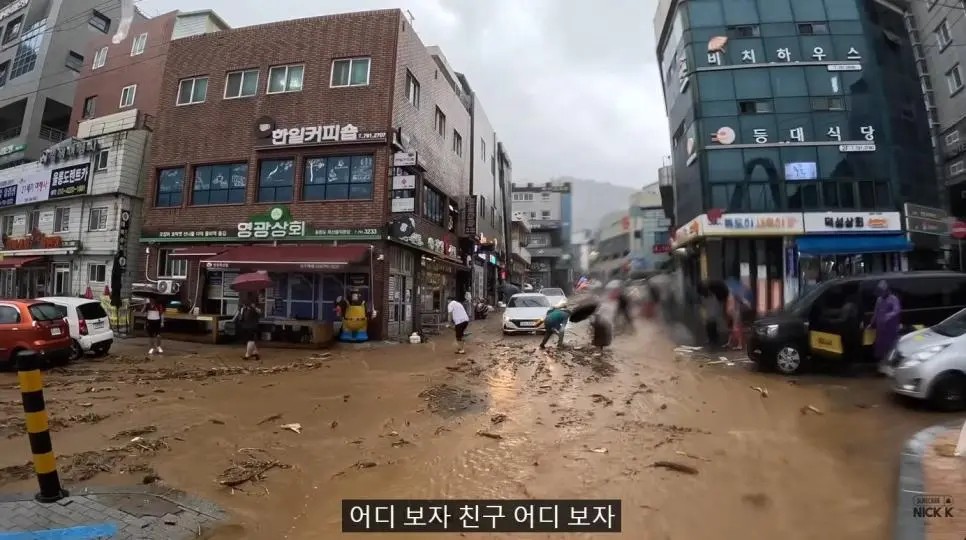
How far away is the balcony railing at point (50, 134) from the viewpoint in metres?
31.6

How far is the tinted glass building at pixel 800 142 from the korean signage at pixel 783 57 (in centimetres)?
4

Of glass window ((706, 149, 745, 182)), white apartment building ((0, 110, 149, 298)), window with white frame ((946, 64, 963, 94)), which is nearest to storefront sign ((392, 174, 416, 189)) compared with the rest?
white apartment building ((0, 110, 149, 298))

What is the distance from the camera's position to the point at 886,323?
25.7 feet

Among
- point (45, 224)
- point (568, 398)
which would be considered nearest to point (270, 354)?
point (568, 398)

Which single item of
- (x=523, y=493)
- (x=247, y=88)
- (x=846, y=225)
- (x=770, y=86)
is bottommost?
(x=523, y=493)

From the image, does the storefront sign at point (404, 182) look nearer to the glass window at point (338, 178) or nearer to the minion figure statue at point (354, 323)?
the glass window at point (338, 178)

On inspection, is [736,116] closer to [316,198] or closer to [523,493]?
[316,198]

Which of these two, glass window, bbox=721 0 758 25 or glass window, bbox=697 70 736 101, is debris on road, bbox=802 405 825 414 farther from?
glass window, bbox=721 0 758 25

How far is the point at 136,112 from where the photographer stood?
19.5 m

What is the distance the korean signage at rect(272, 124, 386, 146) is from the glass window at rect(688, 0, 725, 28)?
15.9 metres

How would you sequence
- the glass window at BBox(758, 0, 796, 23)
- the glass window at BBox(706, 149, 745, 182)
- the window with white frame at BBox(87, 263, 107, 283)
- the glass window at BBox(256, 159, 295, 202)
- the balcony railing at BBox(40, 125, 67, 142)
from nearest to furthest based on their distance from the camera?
the glass window at BBox(256, 159, 295, 202), the window with white frame at BBox(87, 263, 107, 283), the glass window at BBox(706, 149, 745, 182), the glass window at BBox(758, 0, 796, 23), the balcony railing at BBox(40, 125, 67, 142)

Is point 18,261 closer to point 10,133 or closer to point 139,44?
point 139,44

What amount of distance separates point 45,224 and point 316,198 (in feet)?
48.2

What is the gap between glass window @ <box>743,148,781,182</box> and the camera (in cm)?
2016
